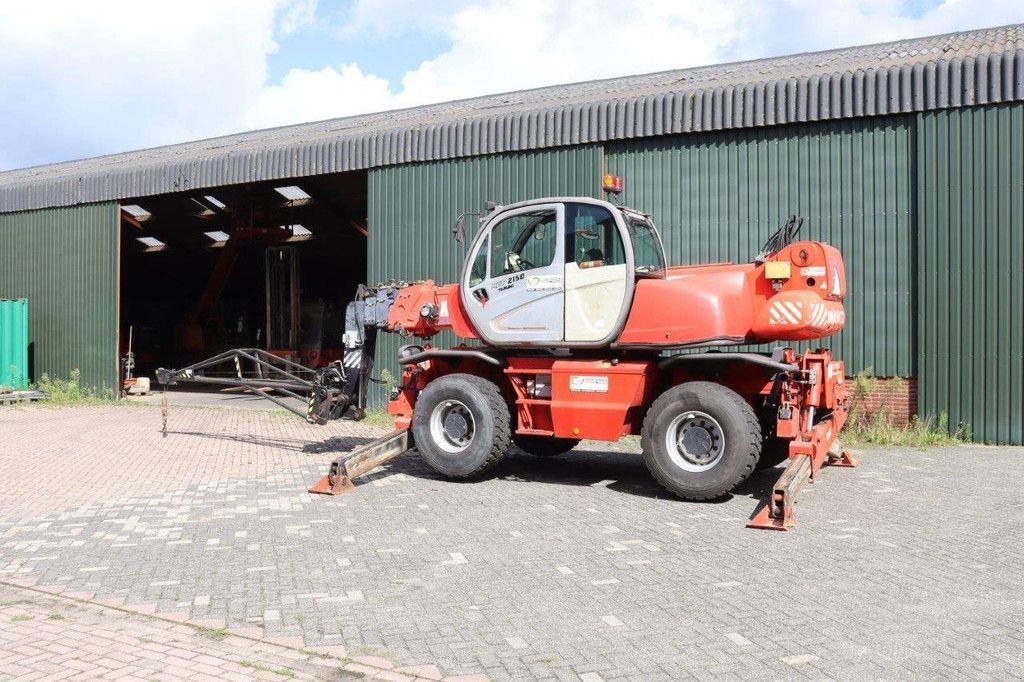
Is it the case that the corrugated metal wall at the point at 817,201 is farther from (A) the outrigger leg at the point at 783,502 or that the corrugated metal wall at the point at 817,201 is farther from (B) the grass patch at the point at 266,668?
(B) the grass patch at the point at 266,668

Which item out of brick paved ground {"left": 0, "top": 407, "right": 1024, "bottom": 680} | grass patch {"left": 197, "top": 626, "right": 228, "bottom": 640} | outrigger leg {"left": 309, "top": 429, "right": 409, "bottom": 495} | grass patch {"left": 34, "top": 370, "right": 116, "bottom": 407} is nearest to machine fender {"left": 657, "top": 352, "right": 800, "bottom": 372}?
brick paved ground {"left": 0, "top": 407, "right": 1024, "bottom": 680}

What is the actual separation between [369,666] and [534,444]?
683 centimetres

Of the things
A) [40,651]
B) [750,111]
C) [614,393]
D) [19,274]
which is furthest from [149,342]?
[40,651]

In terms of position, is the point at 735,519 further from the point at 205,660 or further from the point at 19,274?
the point at 19,274

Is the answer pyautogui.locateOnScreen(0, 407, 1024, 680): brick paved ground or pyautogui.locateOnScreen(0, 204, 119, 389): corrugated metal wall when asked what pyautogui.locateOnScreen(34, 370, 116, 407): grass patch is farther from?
pyautogui.locateOnScreen(0, 407, 1024, 680): brick paved ground

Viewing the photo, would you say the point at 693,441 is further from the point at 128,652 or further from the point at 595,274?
the point at 128,652

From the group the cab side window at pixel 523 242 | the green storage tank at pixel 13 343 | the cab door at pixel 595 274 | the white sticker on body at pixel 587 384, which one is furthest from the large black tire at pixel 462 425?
the green storage tank at pixel 13 343

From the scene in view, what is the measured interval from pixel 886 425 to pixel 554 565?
324 inches

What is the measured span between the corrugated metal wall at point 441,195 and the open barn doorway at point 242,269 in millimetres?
2694

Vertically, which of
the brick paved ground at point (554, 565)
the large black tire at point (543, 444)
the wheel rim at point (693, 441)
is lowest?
the brick paved ground at point (554, 565)

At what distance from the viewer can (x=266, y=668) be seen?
14.6 feet

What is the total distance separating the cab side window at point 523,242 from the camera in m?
9.16

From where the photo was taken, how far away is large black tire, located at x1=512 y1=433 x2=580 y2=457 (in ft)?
36.3

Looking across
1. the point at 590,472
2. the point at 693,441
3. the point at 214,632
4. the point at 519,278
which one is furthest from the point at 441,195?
the point at 214,632
